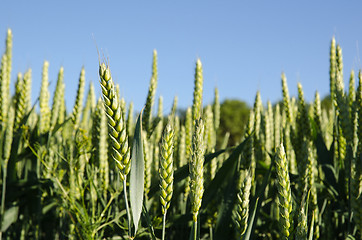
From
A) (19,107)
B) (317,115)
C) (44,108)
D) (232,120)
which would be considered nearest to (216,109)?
(317,115)

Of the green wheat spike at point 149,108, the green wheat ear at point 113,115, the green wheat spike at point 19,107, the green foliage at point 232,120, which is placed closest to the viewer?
the green wheat ear at point 113,115

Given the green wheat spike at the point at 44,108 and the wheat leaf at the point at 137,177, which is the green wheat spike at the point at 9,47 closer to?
the green wheat spike at the point at 44,108

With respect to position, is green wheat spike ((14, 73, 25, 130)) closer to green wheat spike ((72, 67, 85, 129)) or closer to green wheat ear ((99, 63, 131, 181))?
green wheat spike ((72, 67, 85, 129))

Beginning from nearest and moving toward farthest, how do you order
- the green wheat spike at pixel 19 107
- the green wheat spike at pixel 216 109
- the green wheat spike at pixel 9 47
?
1. the green wheat spike at pixel 19 107
2. the green wheat spike at pixel 9 47
3. the green wheat spike at pixel 216 109

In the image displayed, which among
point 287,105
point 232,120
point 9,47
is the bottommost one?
point 287,105

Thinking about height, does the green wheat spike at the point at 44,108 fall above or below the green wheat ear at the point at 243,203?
above

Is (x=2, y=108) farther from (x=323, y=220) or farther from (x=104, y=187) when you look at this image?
(x=323, y=220)

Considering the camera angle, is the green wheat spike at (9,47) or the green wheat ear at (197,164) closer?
the green wheat ear at (197,164)

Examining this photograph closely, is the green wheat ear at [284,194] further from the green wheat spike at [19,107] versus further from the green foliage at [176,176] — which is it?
the green wheat spike at [19,107]

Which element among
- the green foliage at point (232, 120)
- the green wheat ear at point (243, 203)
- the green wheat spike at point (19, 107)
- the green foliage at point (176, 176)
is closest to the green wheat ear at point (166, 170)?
the green foliage at point (176, 176)

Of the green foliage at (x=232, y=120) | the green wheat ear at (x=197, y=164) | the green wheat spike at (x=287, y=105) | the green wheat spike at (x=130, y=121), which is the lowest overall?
the green wheat ear at (x=197, y=164)

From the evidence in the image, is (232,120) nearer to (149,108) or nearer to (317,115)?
(317,115)

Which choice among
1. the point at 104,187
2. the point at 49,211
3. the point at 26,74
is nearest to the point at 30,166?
the point at 49,211

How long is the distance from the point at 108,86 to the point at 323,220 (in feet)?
4.34
